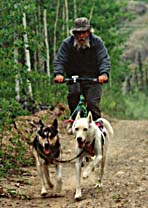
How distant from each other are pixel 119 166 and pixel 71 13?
2141 centimetres

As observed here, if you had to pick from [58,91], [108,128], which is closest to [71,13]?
[58,91]

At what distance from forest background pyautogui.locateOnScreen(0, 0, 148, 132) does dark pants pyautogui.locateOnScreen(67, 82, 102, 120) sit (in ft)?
3.61

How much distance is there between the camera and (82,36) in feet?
22.7

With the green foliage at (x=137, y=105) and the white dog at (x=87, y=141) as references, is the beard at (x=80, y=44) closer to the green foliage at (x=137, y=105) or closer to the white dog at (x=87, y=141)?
the white dog at (x=87, y=141)

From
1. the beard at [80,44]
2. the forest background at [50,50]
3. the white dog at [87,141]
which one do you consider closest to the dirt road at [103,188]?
the white dog at [87,141]

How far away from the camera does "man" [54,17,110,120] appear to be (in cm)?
695

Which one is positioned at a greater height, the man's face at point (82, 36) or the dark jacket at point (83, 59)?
the man's face at point (82, 36)

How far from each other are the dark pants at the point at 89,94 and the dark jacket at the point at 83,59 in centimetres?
16

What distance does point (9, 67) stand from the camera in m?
8.98

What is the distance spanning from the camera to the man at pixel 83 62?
6953 mm

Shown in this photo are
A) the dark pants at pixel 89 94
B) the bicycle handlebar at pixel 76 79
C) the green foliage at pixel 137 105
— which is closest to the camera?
the bicycle handlebar at pixel 76 79

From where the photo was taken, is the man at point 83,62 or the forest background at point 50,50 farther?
the forest background at point 50,50

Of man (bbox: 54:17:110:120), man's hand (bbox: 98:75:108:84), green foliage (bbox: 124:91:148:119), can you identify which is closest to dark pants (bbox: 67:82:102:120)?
man (bbox: 54:17:110:120)

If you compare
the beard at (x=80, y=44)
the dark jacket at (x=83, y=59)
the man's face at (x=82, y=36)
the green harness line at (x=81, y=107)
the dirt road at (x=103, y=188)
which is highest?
the man's face at (x=82, y=36)
